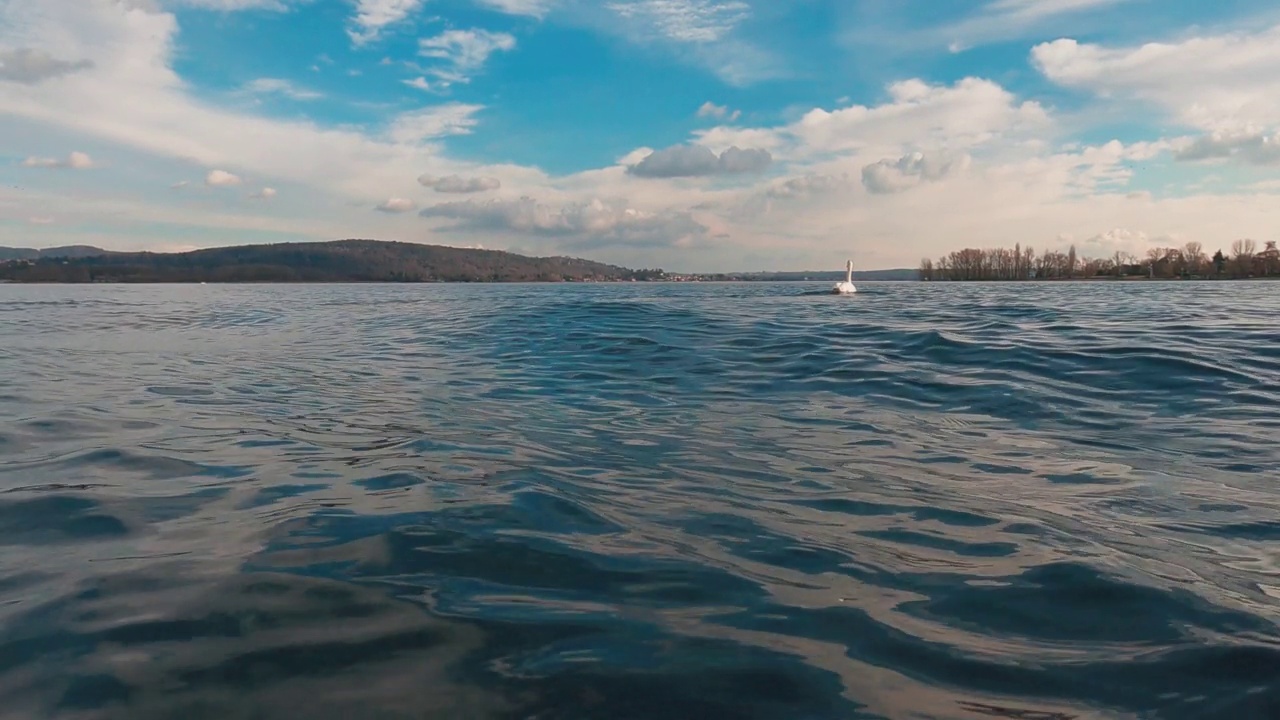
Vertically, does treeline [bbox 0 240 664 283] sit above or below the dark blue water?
above

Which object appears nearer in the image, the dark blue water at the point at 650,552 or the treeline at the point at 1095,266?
the dark blue water at the point at 650,552

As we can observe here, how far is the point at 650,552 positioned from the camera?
429 cm

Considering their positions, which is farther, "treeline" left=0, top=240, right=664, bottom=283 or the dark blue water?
"treeline" left=0, top=240, right=664, bottom=283

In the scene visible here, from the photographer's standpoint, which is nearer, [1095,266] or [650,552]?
[650,552]

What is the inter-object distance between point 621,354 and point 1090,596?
450 inches

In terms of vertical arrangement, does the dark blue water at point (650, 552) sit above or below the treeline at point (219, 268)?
below

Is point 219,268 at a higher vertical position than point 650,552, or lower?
higher

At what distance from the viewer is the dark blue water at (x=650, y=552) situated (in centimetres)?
283

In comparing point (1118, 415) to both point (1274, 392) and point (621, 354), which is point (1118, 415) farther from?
point (621, 354)

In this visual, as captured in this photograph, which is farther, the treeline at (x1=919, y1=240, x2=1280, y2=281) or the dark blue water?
the treeline at (x1=919, y1=240, x2=1280, y2=281)

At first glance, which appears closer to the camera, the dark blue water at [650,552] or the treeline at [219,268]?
the dark blue water at [650,552]

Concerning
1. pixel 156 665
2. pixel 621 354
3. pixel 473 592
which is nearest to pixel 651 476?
pixel 473 592

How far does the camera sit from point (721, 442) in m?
7.26

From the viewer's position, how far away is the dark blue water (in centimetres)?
283
